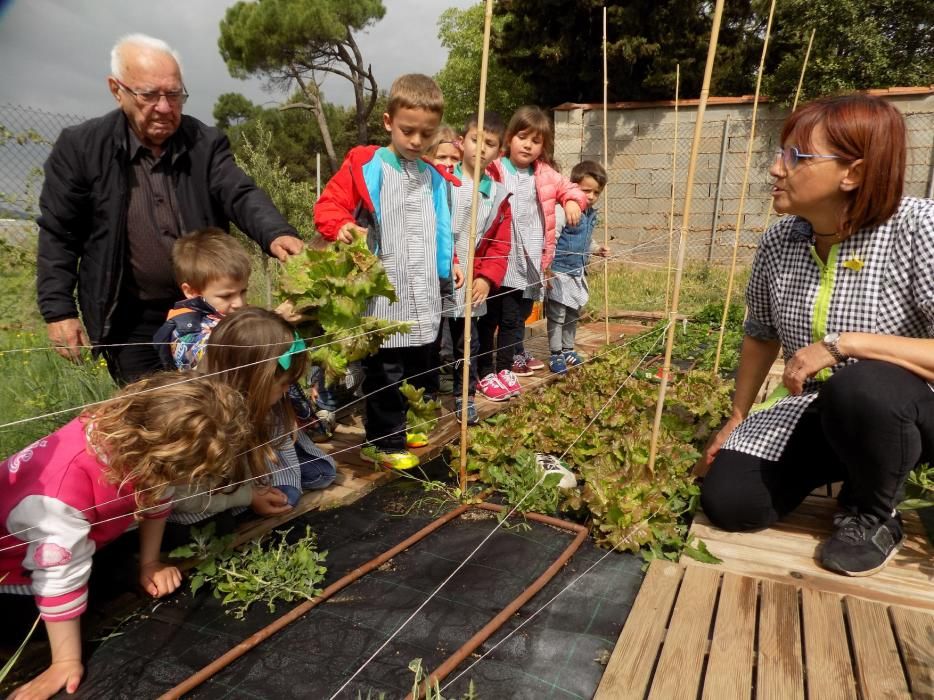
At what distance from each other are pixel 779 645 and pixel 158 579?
172 cm

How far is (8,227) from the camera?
394 centimetres

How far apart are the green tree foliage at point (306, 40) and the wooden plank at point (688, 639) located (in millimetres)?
20248

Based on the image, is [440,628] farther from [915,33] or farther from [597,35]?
[597,35]

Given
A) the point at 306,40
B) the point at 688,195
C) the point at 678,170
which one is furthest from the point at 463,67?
the point at 688,195

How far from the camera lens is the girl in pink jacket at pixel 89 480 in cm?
147

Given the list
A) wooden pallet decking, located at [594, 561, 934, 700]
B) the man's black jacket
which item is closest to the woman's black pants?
wooden pallet decking, located at [594, 561, 934, 700]

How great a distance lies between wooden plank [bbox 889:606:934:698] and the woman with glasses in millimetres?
223

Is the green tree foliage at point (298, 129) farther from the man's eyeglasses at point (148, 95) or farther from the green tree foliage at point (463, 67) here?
the man's eyeglasses at point (148, 95)

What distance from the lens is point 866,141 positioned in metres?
1.81

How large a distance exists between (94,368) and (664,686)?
2949 mm

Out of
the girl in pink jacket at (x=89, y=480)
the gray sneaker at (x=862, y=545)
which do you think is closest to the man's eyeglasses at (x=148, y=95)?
the girl in pink jacket at (x=89, y=480)

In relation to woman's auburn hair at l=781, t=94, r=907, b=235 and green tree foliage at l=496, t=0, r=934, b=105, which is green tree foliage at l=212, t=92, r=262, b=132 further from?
woman's auburn hair at l=781, t=94, r=907, b=235

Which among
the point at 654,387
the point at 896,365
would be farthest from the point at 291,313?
the point at 654,387

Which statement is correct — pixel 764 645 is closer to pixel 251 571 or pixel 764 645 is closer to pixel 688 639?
pixel 688 639
